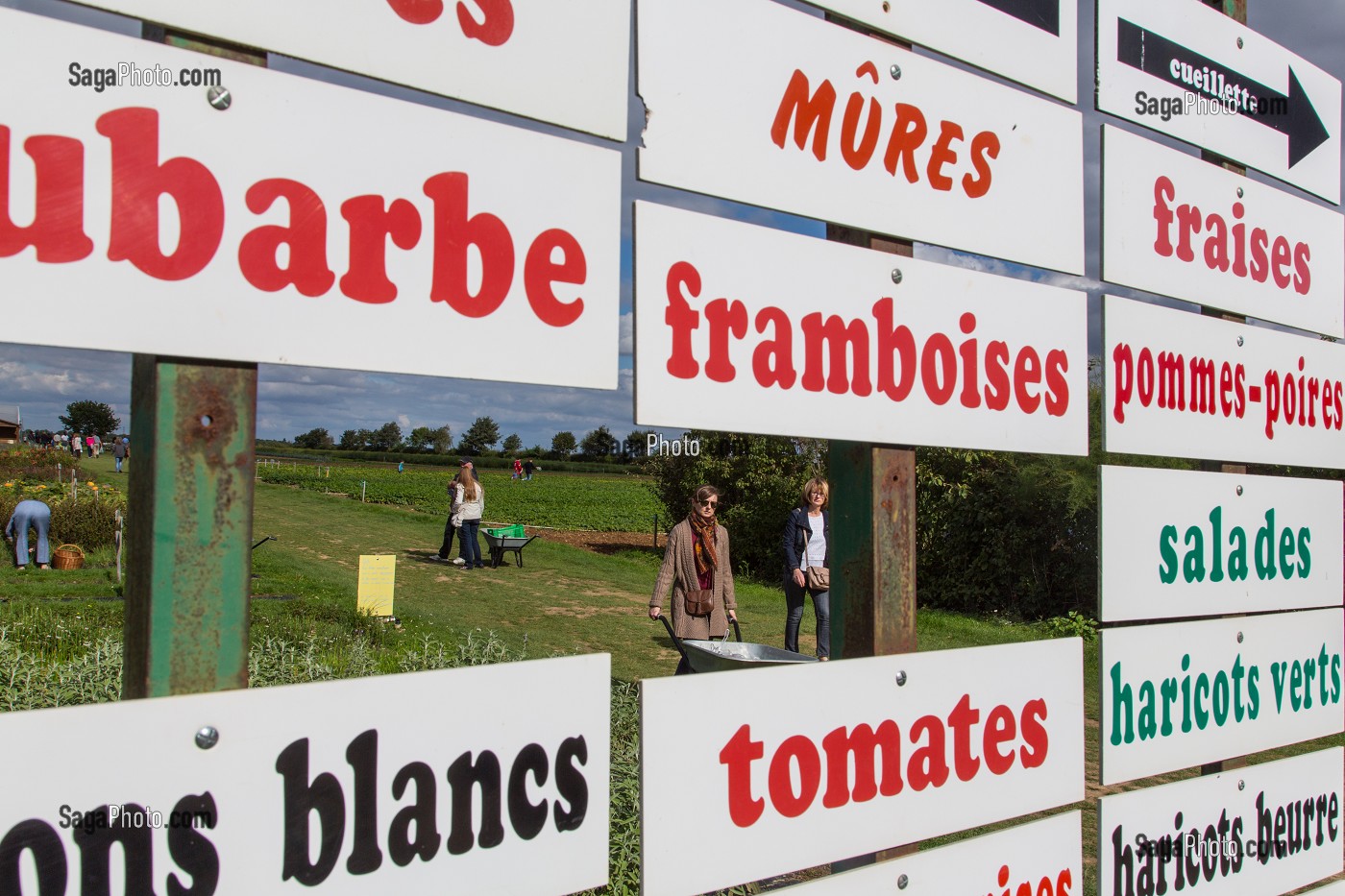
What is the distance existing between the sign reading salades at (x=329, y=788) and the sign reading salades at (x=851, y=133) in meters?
0.92

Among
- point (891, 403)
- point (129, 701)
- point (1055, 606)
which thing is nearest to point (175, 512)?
point (129, 701)

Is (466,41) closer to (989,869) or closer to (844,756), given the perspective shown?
(844,756)

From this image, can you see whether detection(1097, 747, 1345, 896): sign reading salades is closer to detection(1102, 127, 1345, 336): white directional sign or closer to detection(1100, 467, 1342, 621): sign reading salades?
detection(1100, 467, 1342, 621): sign reading salades

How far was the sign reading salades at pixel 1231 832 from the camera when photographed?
7.99ft

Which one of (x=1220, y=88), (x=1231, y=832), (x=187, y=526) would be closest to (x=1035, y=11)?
(x=1220, y=88)

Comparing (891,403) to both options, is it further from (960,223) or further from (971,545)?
(971,545)

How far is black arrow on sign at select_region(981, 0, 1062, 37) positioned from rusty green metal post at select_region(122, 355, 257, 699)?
1.79m

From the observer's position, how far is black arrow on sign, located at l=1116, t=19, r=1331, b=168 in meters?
2.60

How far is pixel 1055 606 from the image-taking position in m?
13.1

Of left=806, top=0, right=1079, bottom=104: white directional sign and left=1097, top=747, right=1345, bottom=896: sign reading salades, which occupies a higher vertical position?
left=806, top=0, right=1079, bottom=104: white directional sign

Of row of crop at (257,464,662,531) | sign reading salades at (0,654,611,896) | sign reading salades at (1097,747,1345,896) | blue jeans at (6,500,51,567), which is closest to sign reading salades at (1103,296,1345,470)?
sign reading salades at (1097,747,1345,896)

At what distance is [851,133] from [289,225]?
1091 millimetres

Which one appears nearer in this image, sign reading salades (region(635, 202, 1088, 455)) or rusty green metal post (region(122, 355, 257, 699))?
rusty green metal post (region(122, 355, 257, 699))

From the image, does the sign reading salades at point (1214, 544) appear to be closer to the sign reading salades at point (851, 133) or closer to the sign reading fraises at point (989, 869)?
the sign reading fraises at point (989, 869)
